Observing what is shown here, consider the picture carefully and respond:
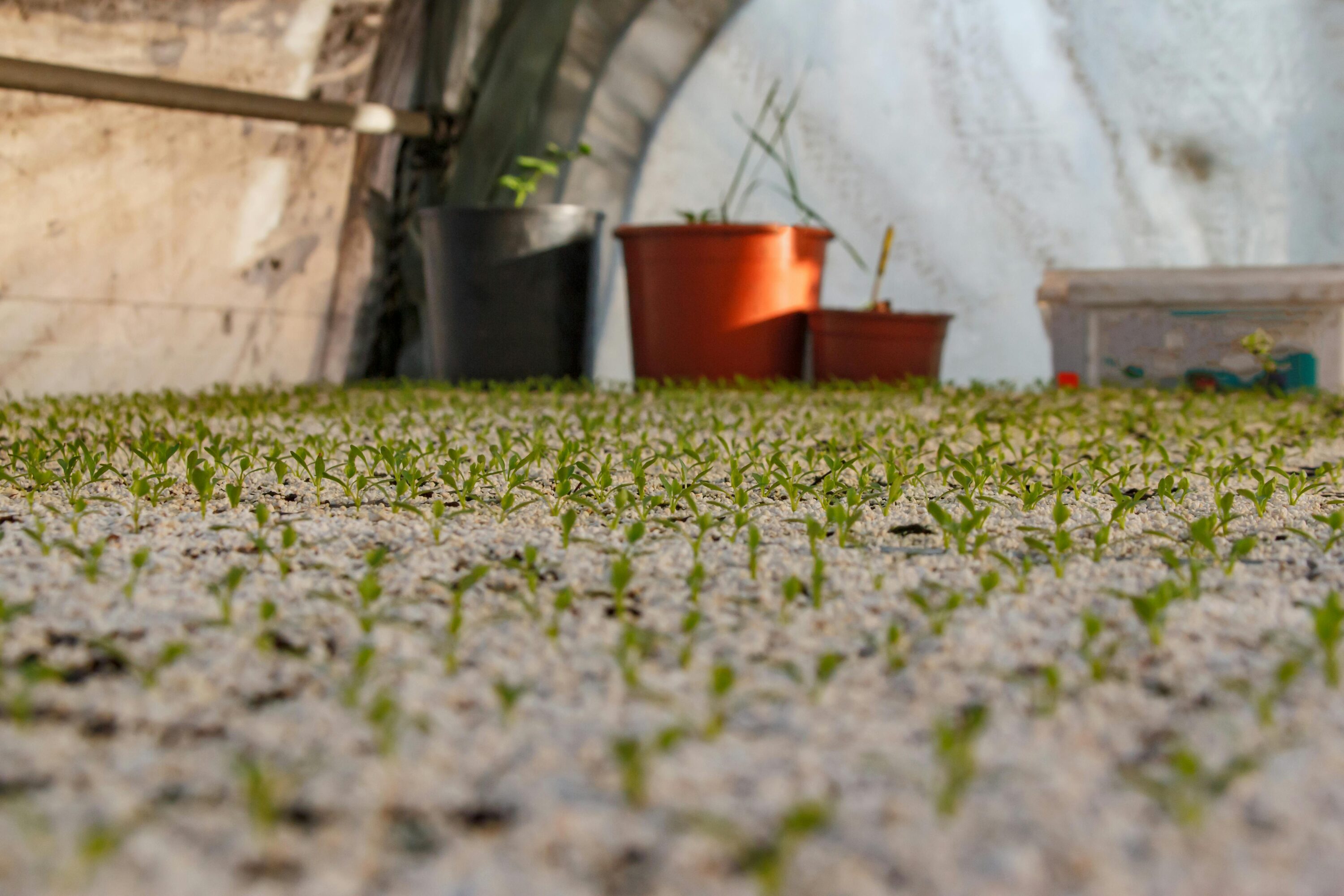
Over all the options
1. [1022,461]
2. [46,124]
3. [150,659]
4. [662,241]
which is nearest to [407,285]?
[662,241]

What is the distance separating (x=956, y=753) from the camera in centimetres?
73

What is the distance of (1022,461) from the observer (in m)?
2.10

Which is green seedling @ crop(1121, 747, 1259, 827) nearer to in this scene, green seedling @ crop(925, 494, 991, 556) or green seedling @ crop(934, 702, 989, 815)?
green seedling @ crop(934, 702, 989, 815)

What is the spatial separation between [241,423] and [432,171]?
262 cm

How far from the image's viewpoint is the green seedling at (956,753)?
2.26 ft

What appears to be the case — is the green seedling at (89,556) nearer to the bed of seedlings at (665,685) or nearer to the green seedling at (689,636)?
the bed of seedlings at (665,685)

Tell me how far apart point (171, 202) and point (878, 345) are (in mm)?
2862

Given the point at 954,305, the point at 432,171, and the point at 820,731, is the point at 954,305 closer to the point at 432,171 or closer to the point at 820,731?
the point at 432,171

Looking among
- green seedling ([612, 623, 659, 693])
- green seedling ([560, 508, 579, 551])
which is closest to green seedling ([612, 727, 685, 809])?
green seedling ([612, 623, 659, 693])

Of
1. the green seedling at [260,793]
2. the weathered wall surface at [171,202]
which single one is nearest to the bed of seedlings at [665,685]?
the green seedling at [260,793]

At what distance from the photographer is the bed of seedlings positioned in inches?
25.1

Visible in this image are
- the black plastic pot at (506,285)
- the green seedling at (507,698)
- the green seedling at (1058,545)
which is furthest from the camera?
the black plastic pot at (506,285)

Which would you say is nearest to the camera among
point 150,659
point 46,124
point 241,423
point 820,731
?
point 820,731

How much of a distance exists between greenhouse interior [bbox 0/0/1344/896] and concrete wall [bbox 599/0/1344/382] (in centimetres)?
2
